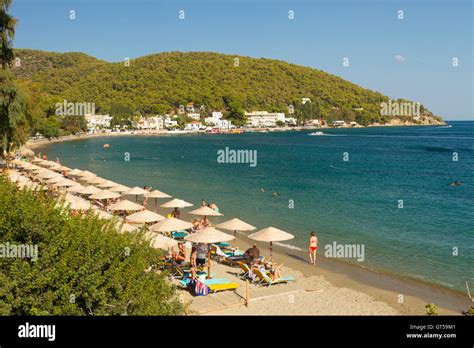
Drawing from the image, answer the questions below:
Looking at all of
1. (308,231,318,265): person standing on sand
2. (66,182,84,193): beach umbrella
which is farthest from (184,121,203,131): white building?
(308,231,318,265): person standing on sand

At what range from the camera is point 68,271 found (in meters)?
6.61

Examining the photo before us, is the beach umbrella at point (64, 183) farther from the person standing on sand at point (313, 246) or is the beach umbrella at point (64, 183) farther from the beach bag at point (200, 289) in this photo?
the beach bag at point (200, 289)

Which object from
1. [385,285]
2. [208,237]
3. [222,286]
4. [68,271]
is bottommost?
[385,285]

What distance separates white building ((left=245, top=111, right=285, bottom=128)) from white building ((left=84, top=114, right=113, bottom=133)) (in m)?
62.7

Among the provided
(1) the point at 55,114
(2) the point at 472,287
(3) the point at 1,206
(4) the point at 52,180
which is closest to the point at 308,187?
(4) the point at 52,180

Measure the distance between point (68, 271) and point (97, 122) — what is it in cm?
14744

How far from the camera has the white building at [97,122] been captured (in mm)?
137875

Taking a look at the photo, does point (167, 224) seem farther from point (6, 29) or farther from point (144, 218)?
Result: point (6, 29)

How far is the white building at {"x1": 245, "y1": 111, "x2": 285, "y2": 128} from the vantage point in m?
188

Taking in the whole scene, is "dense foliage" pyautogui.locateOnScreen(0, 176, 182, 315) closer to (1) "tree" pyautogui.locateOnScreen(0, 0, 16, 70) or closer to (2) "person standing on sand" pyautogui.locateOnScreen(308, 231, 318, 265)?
(2) "person standing on sand" pyautogui.locateOnScreen(308, 231, 318, 265)

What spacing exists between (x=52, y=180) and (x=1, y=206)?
20.3 m

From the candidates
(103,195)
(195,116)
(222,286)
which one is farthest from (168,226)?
(195,116)

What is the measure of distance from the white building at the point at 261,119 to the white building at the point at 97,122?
206 feet
